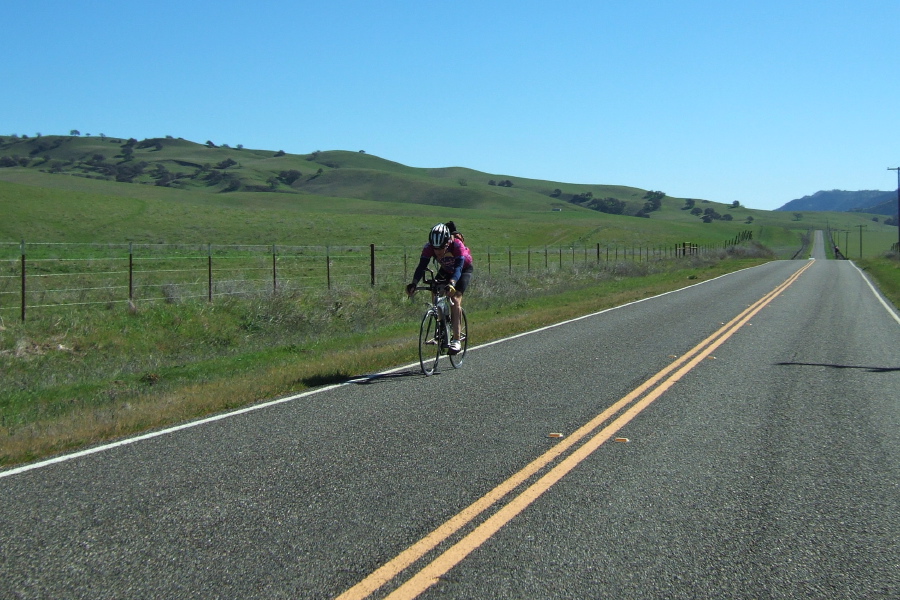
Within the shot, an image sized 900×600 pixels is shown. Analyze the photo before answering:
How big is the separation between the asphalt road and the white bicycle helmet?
6.33 feet

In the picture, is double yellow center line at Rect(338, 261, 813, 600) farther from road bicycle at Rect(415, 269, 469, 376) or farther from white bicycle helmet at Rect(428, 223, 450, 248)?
white bicycle helmet at Rect(428, 223, 450, 248)

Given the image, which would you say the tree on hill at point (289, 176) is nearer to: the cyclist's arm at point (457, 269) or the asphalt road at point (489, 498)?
the cyclist's arm at point (457, 269)

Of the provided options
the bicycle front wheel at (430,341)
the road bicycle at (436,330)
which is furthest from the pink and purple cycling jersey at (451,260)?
the bicycle front wheel at (430,341)

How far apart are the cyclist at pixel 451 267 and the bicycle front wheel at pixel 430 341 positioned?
0.22 meters

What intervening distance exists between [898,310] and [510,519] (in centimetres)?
2172

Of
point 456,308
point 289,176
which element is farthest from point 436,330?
point 289,176

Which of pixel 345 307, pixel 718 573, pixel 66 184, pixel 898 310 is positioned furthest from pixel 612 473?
pixel 66 184

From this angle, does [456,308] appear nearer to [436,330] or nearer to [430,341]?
[436,330]

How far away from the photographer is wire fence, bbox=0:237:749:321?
1959 centimetres

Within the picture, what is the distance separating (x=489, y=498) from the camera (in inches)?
223

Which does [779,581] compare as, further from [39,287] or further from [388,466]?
[39,287]

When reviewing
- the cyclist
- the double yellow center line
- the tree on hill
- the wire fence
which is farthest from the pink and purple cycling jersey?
the tree on hill

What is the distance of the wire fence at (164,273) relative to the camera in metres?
19.6

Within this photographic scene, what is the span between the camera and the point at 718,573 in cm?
450
